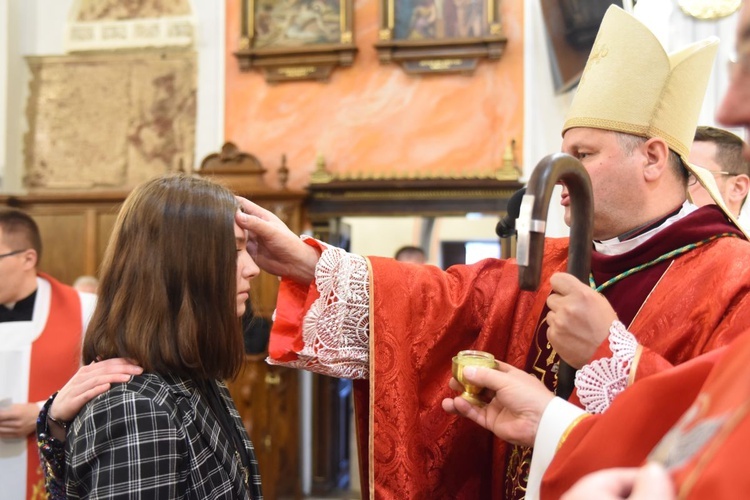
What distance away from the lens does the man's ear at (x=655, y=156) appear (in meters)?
1.99

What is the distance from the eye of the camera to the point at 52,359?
349cm

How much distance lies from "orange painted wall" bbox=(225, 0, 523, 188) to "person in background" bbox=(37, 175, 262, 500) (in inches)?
187

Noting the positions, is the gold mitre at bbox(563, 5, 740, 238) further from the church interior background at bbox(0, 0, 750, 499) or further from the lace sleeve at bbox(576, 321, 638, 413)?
the church interior background at bbox(0, 0, 750, 499)

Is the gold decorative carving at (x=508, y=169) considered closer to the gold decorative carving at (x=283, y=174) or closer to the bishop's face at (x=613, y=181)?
the gold decorative carving at (x=283, y=174)

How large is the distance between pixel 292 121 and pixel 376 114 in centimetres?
79

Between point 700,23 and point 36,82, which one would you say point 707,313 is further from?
point 36,82

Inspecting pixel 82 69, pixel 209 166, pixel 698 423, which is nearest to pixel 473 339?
pixel 698 423

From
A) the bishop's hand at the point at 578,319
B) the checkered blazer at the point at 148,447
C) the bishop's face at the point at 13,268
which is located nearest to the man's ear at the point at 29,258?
the bishop's face at the point at 13,268

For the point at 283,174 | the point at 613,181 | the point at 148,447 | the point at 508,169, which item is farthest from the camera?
the point at 283,174

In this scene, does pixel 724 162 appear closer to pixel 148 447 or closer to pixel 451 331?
pixel 451 331

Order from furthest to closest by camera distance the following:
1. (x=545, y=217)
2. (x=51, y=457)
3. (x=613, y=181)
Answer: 1. (x=613, y=181)
2. (x=51, y=457)
3. (x=545, y=217)

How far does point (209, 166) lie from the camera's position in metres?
6.57

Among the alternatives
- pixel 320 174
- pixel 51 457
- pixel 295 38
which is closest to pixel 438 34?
pixel 295 38

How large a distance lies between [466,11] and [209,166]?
8.79ft
